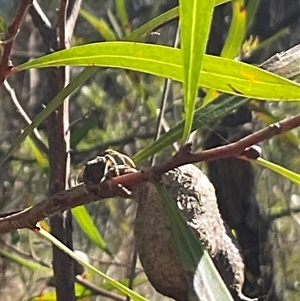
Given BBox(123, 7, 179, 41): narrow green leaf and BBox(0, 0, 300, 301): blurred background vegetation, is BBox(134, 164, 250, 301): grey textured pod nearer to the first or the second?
BBox(123, 7, 179, 41): narrow green leaf

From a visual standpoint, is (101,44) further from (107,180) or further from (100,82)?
(100,82)

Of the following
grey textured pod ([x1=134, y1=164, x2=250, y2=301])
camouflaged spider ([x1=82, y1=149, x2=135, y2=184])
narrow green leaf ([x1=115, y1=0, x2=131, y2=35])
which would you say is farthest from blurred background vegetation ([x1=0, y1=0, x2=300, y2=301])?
camouflaged spider ([x1=82, y1=149, x2=135, y2=184])

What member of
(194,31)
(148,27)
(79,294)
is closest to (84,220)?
(79,294)

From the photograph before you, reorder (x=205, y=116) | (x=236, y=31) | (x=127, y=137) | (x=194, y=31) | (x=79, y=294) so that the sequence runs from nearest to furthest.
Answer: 1. (x=194, y=31)
2. (x=205, y=116)
3. (x=236, y=31)
4. (x=79, y=294)
5. (x=127, y=137)

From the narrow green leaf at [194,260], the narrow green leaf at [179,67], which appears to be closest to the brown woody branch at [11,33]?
the narrow green leaf at [179,67]

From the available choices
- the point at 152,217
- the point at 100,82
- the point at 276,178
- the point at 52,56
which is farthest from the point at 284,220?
the point at 52,56

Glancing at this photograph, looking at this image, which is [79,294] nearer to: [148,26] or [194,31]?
[148,26]
